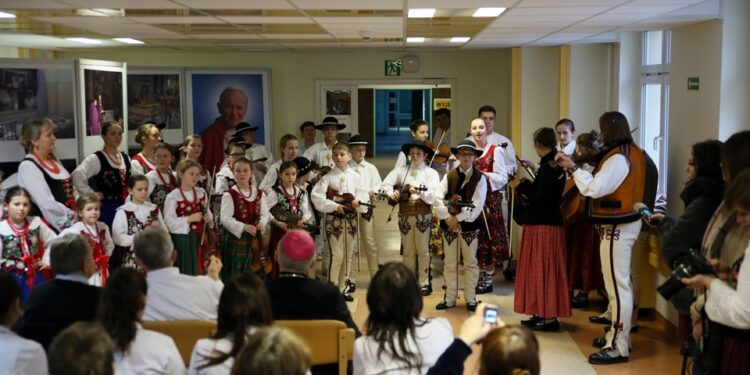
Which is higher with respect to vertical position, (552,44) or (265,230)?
(552,44)

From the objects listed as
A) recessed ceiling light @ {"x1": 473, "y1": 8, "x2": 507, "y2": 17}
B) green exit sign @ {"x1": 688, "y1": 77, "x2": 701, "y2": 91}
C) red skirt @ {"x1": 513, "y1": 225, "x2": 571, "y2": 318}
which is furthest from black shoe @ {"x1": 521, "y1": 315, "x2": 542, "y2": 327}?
recessed ceiling light @ {"x1": 473, "y1": 8, "x2": 507, "y2": 17}

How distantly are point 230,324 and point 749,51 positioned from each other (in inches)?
163

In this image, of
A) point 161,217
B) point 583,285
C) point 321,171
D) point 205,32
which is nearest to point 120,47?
point 205,32

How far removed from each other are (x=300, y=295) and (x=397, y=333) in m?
0.80

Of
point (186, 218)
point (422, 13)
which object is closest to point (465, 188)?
point (422, 13)

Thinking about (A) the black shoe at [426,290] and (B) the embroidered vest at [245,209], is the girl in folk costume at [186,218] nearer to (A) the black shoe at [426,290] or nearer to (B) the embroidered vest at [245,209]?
(B) the embroidered vest at [245,209]

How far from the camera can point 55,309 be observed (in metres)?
3.48

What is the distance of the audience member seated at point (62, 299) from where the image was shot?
135 inches

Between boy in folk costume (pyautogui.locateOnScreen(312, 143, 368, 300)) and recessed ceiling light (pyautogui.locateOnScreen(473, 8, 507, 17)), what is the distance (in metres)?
1.76

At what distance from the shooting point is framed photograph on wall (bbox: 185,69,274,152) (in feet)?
35.2

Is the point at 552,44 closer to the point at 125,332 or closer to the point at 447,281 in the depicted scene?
the point at 447,281

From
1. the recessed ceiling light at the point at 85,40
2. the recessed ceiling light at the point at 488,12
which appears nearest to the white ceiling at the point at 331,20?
the recessed ceiling light at the point at 488,12

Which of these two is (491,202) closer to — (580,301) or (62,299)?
(580,301)

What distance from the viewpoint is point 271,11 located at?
584cm
